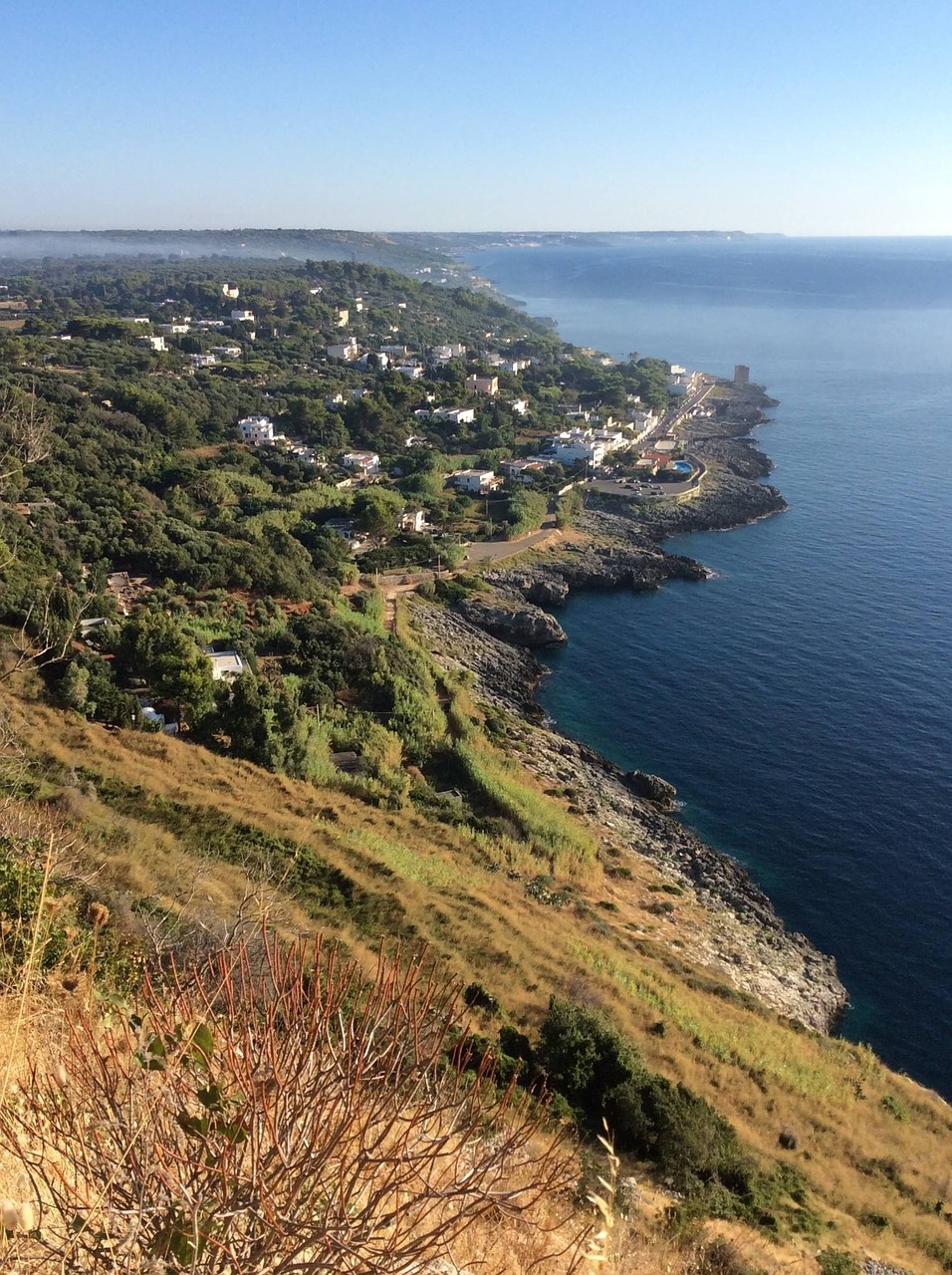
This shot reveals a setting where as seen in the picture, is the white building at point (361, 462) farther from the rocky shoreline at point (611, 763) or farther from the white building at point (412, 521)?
the rocky shoreline at point (611, 763)

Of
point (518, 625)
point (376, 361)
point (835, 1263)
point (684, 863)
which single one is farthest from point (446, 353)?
point (835, 1263)

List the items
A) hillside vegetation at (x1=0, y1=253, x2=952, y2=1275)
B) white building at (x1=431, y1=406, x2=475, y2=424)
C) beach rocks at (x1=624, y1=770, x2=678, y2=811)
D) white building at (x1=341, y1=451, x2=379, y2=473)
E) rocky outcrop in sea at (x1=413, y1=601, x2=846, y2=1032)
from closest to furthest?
hillside vegetation at (x1=0, y1=253, x2=952, y2=1275) < rocky outcrop in sea at (x1=413, y1=601, x2=846, y2=1032) < beach rocks at (x1=624, y1=770, x2=678, y2=811) < white building at (x1=341, y1=451, x2=379, y2=473) < white building at (x1=431, y1=406, x2=475, y2=424)

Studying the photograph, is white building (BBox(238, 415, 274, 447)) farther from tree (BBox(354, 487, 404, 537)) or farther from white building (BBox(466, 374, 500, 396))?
white building (BBox(466, 374, 500, 396))

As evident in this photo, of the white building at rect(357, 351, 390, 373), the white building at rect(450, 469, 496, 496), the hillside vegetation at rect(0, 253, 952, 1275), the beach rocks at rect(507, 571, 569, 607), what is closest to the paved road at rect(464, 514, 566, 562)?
the beach rocks at rect(507, 571, 569, 607)

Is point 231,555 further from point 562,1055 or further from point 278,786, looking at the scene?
point 562,1055

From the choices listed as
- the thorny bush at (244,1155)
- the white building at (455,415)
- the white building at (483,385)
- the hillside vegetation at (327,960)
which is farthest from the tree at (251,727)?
the white building at (483,385)

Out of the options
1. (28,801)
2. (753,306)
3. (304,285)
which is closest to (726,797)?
(28,801)
